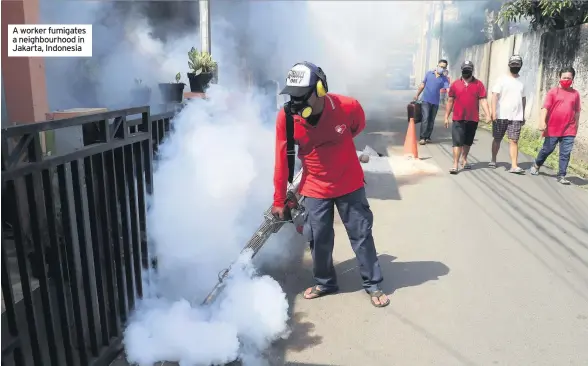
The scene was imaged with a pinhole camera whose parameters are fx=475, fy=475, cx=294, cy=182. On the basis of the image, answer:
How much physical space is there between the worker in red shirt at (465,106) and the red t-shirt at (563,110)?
90 cm

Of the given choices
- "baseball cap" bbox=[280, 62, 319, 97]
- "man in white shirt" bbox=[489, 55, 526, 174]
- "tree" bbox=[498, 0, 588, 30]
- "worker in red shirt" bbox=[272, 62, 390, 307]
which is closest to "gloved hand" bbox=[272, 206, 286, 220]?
"worker in red shirt" bbox=[272, 62, 390, 307]

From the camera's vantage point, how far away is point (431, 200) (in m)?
6.39

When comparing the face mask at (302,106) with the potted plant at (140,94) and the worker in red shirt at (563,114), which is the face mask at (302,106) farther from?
the potted plant at (140,94)

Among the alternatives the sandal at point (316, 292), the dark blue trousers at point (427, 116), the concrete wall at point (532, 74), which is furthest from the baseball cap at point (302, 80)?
the concrete wall at point (532, 74)

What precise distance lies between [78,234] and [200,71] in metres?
5.63

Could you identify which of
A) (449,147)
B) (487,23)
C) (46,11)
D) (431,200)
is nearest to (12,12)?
(46,11)

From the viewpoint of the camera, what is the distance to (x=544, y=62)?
33.7ft

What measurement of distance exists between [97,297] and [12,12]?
4.17 m

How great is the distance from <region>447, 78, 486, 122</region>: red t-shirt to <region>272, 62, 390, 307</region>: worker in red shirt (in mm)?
4448

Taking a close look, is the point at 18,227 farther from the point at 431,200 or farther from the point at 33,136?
the point at 431,200

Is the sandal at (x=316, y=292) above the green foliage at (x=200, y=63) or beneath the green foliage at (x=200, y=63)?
beneath

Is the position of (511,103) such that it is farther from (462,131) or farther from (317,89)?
(317,89)

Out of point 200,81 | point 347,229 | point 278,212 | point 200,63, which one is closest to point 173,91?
point 200,81

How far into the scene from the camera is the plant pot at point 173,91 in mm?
7641
